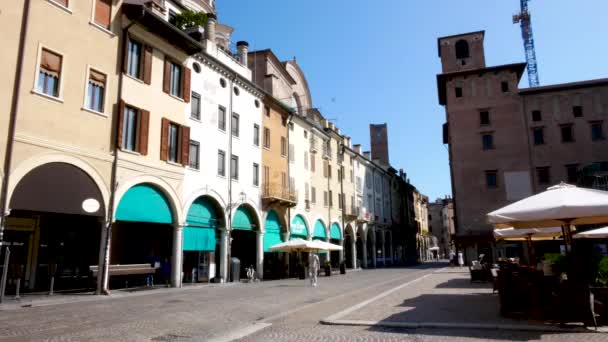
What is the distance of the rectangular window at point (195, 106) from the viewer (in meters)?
22.9

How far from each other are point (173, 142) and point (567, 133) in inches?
1421

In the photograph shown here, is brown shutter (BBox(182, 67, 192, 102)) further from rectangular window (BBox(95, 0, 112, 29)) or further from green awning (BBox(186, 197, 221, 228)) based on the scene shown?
green awning (BBox(186, 197, 221, 228))

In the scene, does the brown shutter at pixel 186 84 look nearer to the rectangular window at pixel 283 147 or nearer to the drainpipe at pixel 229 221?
the drainpipe at pixel 229 221

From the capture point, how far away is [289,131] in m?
33.5

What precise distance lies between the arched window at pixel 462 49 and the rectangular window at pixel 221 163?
33172 mm

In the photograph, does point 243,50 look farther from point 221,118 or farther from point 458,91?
point 458,91

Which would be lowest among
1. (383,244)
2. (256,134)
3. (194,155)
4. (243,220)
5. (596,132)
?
(383,244)

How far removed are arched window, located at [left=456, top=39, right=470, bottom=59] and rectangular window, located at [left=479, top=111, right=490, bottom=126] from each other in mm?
7723

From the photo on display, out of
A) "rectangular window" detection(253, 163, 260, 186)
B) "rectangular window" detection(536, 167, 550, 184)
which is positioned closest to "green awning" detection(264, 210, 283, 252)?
"rectangular window" detection(253, 163, 260, 186)

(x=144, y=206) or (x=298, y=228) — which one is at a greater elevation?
(x=144, y=206)

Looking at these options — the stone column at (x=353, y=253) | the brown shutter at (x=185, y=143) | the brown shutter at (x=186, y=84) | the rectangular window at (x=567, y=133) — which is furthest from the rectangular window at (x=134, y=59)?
the rectangular window at (x=567, y=133)

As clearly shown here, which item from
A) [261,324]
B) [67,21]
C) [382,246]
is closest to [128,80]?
A: [67,21]

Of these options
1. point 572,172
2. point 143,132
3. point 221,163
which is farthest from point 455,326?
point 572,172

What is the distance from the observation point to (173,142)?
69.5ft
